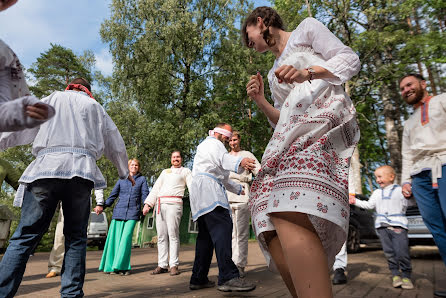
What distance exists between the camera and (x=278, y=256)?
1.86 meters

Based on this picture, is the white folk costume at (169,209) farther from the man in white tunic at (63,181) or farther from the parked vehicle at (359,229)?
the parked vehicle at (359,229)

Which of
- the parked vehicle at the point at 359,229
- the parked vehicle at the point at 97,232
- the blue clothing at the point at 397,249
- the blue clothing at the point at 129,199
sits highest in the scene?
the blue clothing at the point at 129,199

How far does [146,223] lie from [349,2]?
50.4 ft

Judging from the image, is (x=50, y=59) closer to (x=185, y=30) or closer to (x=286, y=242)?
(x=185, y=30)

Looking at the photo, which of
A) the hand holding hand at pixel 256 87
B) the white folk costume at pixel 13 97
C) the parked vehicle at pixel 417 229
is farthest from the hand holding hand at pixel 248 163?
the parked vehicle at pixel 417 229

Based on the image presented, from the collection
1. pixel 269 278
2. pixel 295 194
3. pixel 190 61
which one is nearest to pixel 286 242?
pixel 295 194

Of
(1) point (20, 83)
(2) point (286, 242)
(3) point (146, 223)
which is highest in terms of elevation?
(1) point (20, 83)

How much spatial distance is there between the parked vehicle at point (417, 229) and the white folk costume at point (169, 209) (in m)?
5.56

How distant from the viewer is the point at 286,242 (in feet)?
5.24

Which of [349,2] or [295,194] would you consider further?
[349,2]

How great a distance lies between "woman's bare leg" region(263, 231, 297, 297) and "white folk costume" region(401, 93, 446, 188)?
238 centimetres

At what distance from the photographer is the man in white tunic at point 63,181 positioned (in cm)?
271

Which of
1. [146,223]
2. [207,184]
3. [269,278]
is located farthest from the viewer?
[146,223]

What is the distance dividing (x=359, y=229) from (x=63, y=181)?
9.48 metres
